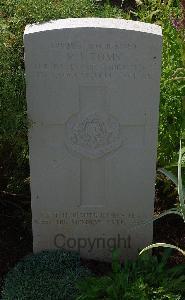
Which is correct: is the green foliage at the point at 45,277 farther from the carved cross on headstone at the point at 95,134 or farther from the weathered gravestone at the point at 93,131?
the carved cross on headstone at the point at 95,134

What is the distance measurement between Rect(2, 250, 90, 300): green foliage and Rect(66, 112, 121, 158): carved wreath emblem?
597 mm

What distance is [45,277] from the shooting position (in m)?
3.15

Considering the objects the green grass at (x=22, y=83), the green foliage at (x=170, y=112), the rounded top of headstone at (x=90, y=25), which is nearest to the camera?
the rounded top of headstone at (x=90, y=25)

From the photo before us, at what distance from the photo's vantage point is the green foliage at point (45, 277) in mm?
3082

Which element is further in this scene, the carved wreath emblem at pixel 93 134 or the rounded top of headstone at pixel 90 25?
the carved wreath emblem at pixel 93 134

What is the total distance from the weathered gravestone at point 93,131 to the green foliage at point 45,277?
0.17 meters

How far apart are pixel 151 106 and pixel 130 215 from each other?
0.67 m

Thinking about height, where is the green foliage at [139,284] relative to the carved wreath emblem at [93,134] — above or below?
below

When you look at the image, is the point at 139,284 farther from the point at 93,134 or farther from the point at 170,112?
the point at 170,112

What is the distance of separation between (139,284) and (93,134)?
80cm

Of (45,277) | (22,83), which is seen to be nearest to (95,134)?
(22,83)

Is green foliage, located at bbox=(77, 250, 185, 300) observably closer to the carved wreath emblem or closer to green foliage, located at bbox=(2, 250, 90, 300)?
green foliage, located at bbox=(2, 250, 90, 300)

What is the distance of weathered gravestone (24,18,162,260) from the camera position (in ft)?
9.67

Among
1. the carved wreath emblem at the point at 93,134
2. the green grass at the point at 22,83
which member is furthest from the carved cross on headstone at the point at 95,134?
the green grass at the point at 22,83
